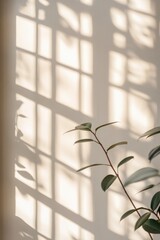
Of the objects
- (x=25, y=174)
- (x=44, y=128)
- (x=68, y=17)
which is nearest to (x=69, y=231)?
(x=25, y=174)

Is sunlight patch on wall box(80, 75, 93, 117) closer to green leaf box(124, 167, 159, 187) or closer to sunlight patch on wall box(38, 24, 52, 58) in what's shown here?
sunlight patch on wall box(38, 24, 52, 58)

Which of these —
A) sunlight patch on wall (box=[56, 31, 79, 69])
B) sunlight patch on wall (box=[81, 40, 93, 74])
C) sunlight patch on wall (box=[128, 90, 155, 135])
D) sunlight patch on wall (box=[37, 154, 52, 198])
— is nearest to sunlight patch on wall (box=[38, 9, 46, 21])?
sunlight patch on wall (box=[56, 31, 79, 69])

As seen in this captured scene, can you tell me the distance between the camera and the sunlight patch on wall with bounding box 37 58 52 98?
71.9 inches

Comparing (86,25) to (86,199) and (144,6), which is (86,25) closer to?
(144,6)

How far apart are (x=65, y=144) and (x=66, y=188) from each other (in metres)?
0.23

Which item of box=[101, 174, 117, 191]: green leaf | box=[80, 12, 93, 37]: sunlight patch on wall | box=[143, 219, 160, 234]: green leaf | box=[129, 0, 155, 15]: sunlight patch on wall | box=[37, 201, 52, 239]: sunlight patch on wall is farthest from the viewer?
box=[37, 201, 52, 239]: sunlight patch on wall

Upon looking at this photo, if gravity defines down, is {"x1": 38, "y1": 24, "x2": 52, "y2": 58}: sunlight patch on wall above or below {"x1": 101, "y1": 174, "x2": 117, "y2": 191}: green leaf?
above

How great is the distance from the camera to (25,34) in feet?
6.16

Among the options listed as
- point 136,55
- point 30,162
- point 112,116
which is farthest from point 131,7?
point 30,162

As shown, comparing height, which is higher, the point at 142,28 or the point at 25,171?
the point at 142,28

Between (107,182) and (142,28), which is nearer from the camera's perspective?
(107,182)

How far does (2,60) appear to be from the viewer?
6.33 feet

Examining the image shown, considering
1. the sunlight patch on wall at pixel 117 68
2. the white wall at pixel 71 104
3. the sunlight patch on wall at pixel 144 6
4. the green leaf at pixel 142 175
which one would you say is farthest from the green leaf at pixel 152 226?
the sunlight patch on wall at pixel 144 6

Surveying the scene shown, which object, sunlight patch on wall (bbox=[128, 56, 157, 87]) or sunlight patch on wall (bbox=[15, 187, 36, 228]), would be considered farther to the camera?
sunlight patch on wall (bbox=[15, 187, 36, 228])
